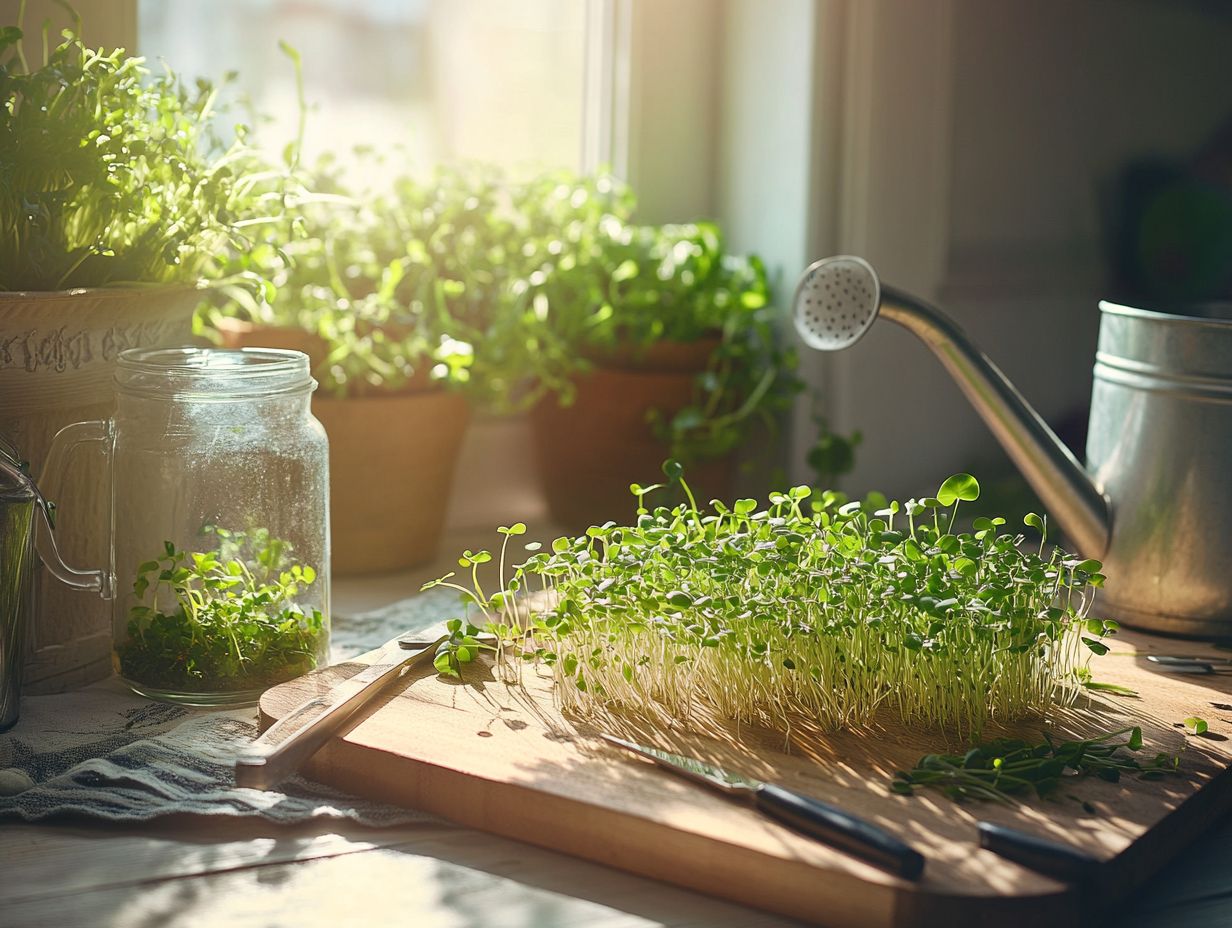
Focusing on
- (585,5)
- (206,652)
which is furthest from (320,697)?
(585,5)

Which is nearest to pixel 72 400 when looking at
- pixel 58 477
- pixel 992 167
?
pixel 58 477

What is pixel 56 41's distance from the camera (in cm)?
130

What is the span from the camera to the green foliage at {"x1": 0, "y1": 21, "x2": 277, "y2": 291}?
104 centimetres

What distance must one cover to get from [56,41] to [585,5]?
0.75 meters

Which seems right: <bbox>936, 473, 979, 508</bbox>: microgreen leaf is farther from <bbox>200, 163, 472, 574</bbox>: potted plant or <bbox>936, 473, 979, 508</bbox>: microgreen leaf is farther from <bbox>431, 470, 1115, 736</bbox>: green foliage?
<bbox>200, 163, 472, 574</bbox>: potted plant

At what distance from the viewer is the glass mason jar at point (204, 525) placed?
1111 millimetres

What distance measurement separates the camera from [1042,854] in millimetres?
807

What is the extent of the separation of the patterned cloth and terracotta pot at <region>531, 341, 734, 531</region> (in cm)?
69

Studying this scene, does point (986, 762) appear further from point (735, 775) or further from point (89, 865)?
point (89, 865)

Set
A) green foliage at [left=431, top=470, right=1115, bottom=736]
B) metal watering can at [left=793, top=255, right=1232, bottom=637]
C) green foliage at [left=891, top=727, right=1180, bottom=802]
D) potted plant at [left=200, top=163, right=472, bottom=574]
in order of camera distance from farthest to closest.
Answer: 1. potted plant at [left=200, top=163, right=472, bottom=574]
2. metal watering can at [left=793, top=255, right=1232, bottom=637]
3. green foliage at [left=431, top=470, right=1115, bottom=736]
4. green foliage at [left=891, top=727, right=1180, bottom=802]

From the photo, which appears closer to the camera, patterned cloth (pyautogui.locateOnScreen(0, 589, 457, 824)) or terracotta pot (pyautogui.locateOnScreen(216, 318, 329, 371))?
patterned cloth (pyautogui.locateOnScreen(0, 589, 457, 824))

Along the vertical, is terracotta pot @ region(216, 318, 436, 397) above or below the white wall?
below

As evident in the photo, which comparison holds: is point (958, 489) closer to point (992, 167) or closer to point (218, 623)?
point (218, 623)

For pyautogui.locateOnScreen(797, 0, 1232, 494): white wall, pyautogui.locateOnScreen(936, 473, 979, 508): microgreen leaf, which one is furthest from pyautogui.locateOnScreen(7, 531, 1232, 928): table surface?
pyautogui.locateOnScreen(797, 0, 1232, 494): white wall
